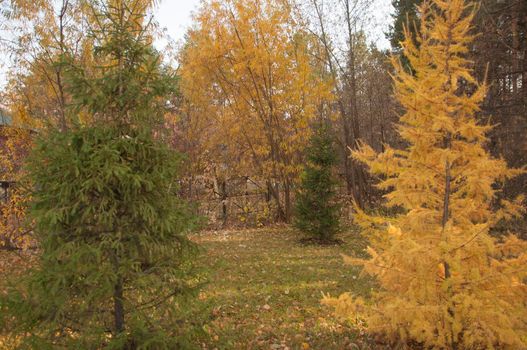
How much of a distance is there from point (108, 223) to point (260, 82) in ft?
43.2

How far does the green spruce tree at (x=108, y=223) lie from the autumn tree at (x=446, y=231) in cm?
192

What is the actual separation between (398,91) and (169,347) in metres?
3.48

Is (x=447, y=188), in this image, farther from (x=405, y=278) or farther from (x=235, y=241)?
(x=235, y=241)

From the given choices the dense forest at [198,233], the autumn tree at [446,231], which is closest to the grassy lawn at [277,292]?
the dense forest at [198,233]

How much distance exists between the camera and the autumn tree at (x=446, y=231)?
355cm

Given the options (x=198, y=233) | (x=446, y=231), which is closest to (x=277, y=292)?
(x=198, y=233)

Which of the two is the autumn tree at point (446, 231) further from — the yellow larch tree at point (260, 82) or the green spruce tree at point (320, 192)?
the yellow larch tree at point (260, 82)

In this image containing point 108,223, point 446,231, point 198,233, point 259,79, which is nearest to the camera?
point 108,223

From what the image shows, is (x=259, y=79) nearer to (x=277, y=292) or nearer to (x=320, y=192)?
(x=320, y=192)

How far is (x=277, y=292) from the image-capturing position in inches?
274

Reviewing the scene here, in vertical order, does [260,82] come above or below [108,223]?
above

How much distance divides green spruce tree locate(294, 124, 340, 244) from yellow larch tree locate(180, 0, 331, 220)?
3.25 m

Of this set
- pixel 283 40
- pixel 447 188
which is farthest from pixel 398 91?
pixel 283 40

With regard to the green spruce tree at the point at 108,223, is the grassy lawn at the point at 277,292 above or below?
below
